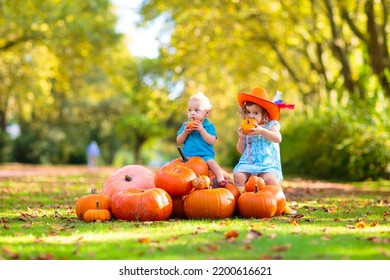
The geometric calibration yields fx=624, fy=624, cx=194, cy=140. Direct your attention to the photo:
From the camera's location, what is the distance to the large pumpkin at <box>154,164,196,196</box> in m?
7.92

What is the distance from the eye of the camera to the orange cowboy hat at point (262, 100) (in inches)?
346

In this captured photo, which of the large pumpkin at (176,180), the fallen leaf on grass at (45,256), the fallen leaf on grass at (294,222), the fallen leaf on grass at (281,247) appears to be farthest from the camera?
the large pumpkin at (176,180)

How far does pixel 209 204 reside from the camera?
25.5 ft

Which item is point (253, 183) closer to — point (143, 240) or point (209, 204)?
point (209, 204)

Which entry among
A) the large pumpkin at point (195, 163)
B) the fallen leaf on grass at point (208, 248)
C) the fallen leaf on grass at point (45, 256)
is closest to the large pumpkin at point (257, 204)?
the large pumpkin at point (195, 163)

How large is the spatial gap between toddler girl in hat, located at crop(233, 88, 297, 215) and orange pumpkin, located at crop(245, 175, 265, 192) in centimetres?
43

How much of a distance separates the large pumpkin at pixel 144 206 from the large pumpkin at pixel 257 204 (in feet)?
3.09

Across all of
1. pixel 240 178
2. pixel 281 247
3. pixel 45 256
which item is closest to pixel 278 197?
pixel 240 178

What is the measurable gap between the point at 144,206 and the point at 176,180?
0.55 m

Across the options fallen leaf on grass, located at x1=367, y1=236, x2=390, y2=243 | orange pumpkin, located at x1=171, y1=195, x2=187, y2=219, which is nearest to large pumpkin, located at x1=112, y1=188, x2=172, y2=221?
orange pumpkin, located at x1=171, y1=195, x2=187, y2=219

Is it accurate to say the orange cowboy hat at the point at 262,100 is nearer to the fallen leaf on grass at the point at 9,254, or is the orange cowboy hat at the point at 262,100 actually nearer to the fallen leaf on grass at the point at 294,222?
the fallen leaf on grass at the point at 294,222

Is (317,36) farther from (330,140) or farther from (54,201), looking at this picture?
(54,201)

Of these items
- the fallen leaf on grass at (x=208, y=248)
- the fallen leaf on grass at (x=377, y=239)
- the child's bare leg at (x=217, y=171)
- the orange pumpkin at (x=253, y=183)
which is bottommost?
the fallen leaf on grass at (x=377, y=239)

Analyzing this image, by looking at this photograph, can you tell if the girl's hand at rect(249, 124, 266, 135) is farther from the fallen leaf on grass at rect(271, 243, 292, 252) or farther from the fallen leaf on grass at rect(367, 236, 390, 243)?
the fallen leaf on grass at rect(271, 243, 292, 252)
